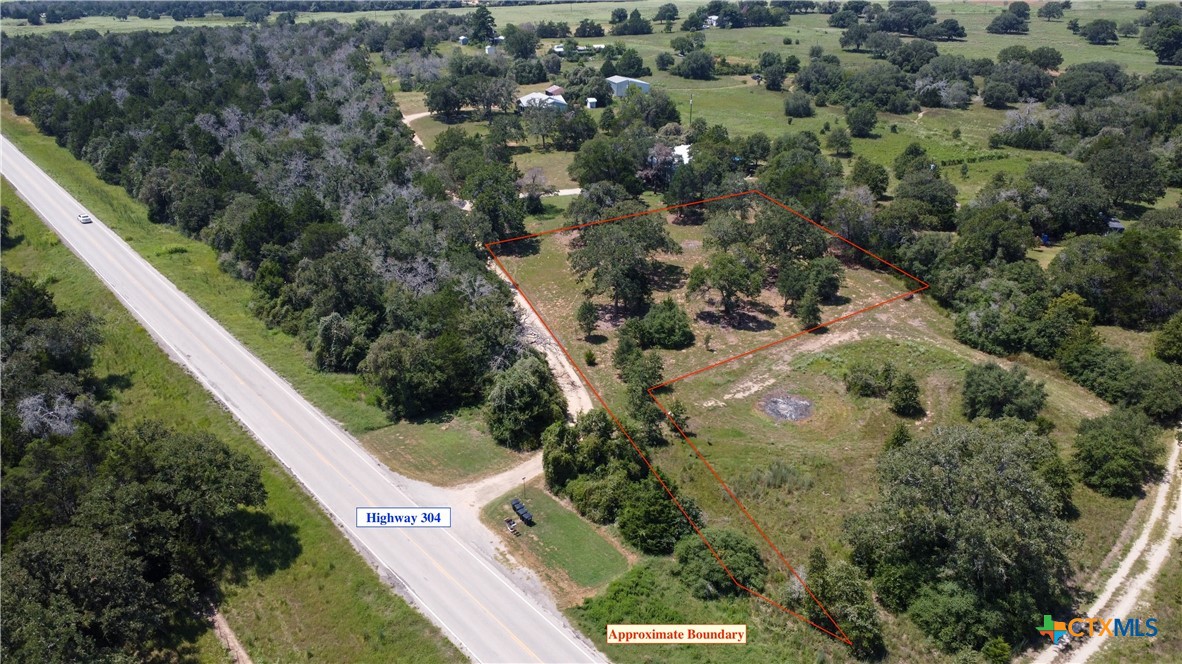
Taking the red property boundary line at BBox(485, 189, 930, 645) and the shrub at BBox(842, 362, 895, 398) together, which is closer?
the red property boundary line at BBox(485, 189, 930, 645)

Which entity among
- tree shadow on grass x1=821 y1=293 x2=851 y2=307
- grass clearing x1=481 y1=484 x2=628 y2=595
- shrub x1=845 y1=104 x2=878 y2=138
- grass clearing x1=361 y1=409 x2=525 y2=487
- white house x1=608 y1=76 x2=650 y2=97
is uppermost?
white house x1=608 y1=76 x2=650 y2=97

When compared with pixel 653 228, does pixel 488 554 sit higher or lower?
lower

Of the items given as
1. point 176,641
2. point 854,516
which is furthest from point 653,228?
point 176,641

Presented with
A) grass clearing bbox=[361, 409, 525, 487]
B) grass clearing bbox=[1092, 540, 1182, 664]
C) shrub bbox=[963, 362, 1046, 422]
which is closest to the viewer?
grass clearing bbox=[1092, 540, 1182, 664]

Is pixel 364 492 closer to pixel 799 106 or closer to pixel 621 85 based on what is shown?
pixel 799 106

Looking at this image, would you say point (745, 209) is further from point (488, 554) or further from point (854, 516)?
point (488, 554)

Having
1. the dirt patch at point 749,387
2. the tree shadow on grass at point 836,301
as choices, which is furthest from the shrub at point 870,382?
the tree shadow on grass at point 836,301

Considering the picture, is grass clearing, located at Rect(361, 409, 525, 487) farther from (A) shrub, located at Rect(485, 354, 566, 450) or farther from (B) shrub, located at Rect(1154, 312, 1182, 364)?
(B) shrub, located at Rect(1154, 312, 1182, 364)

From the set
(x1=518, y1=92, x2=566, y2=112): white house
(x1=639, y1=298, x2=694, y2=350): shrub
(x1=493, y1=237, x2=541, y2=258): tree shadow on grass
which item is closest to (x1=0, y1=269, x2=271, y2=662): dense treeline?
(x1=639, y1=298, x2=694, y2=350): shrub

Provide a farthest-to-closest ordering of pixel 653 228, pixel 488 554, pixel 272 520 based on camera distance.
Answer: pixel 653 228 < pixel 272 520 < pixel 488 554
